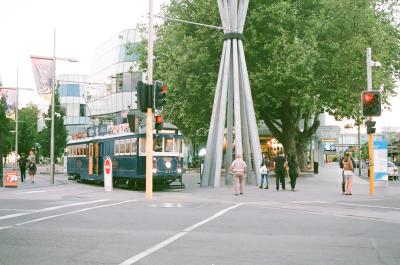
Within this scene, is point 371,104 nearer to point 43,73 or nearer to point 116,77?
point 43,73

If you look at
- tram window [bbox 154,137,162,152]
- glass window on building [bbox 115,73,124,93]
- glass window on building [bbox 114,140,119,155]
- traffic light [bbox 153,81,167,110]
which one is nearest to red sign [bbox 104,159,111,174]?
tram window [bbox 154,137,162,152]

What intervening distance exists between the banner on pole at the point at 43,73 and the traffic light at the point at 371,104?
693 inches

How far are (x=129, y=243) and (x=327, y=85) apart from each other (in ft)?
89.5

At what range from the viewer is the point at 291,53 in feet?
103

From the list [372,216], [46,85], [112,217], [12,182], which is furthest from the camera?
[46,85]

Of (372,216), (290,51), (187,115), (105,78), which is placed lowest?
(372,216)

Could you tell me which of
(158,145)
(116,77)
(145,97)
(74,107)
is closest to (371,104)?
(145,97)

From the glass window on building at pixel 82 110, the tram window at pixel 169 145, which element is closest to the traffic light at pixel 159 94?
the tram window at pixel 169 145

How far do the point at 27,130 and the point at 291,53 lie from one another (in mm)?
50201

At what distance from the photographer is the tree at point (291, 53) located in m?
32.8

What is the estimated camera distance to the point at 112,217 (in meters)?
13.5

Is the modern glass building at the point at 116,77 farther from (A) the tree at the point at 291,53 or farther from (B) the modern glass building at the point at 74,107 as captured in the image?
(A) the tree at the point at 291,53

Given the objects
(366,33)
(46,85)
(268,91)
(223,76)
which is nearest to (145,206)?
(223,76)

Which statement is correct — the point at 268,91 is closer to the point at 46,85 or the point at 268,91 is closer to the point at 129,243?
the point at 46,85
